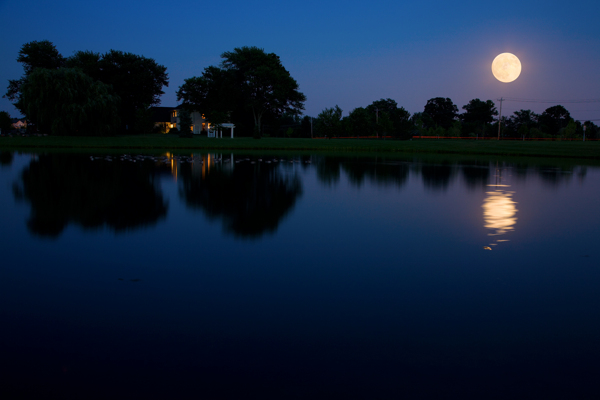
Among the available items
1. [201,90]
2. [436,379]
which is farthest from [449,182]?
[201,90]

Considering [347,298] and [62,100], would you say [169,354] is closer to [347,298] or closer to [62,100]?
[347,298]

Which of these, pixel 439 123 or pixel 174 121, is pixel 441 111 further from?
pixel 174 121

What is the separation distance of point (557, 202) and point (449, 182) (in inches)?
214

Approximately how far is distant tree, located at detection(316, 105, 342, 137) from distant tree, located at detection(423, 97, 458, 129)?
47425mm

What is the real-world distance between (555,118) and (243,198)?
388ft

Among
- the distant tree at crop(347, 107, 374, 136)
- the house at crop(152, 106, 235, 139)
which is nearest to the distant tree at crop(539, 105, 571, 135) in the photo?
the distant tree at crop(347, 107, 374, 136)

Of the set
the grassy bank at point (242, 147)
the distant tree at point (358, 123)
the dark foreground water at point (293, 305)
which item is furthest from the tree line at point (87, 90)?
the dark foreground water at point (293, 305)

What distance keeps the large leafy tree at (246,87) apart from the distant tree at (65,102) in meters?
18.7

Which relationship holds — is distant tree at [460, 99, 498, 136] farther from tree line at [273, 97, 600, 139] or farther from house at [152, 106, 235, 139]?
house at [152, 106, 235, 139]

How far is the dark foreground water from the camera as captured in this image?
3451 millimetres

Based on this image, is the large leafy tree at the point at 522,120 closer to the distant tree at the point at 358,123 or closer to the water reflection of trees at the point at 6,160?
the distant tree at the point at 358,123

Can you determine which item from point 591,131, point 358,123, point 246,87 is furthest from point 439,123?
point 246,87

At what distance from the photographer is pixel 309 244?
24.6ft

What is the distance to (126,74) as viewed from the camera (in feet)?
228
